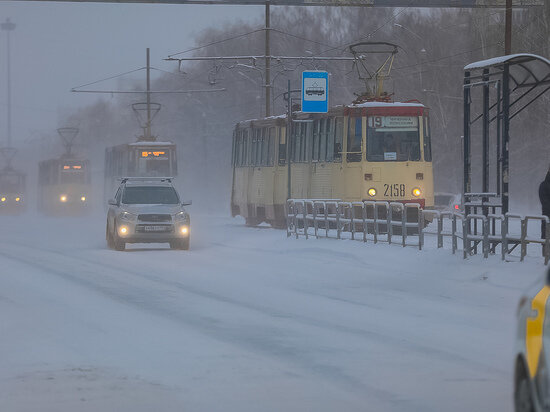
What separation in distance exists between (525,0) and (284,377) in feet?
116

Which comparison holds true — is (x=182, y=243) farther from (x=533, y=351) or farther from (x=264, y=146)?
(x=533, y=351)

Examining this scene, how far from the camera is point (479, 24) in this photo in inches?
2156

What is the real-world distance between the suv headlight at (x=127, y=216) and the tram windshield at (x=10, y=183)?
51459 millimetres

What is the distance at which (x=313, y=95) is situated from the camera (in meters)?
37.8

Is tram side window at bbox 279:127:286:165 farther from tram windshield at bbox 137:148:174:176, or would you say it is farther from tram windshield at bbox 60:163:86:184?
tram windshield at bbox 60:163:86:184

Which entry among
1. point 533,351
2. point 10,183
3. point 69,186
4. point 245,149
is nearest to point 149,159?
point 245,149

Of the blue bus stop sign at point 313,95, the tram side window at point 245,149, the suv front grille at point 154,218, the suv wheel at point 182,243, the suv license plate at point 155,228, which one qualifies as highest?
the blue bus stop sign at point 313,95

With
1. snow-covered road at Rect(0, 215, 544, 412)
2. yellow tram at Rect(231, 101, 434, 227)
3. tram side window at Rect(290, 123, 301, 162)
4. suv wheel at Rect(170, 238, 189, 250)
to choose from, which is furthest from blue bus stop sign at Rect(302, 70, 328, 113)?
snow-covered road at Rect(0, 215, 544, 412)

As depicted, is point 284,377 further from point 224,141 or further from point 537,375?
point 224,141

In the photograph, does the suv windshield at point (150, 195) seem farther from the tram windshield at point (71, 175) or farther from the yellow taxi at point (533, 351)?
the tram windshield at point (71, 175)

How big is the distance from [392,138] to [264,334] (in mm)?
23686

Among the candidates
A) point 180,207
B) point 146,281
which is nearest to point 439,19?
point 180,207

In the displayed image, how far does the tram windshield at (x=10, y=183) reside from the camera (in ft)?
265

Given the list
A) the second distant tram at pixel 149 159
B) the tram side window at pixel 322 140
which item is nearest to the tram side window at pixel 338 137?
the tram side window at pixel 322 140
